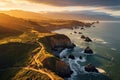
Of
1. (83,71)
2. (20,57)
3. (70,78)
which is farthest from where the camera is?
(20,57)

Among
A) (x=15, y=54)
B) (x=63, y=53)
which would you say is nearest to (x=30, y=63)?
(x=15, y=54)

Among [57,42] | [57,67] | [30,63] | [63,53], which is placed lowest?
[63,53]

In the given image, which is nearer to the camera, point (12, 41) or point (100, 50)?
point (12, 41)

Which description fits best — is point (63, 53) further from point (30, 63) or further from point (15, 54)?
point (30, 63)

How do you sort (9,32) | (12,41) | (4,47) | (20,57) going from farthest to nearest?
(9,32), (12,41), (4,47), (20,57)

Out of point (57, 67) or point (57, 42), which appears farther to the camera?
point (57, 42)

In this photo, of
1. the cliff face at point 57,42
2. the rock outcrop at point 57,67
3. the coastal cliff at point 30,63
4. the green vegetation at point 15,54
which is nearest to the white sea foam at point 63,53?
the cliff face at point 57,42

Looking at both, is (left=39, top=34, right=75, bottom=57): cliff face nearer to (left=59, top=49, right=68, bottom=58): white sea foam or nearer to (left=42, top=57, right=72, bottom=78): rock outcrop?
(left=59, top=49, right=68, bottom=58): white sea foam

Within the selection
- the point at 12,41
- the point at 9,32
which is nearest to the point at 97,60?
the point at 12,41

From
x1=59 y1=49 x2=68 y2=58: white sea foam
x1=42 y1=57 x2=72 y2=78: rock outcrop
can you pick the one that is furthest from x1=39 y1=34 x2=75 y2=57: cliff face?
x1=42 y1=57 x2=72 y2=78: rock outcrop

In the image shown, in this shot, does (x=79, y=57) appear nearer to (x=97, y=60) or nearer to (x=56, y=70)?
(x=97, y=60)
